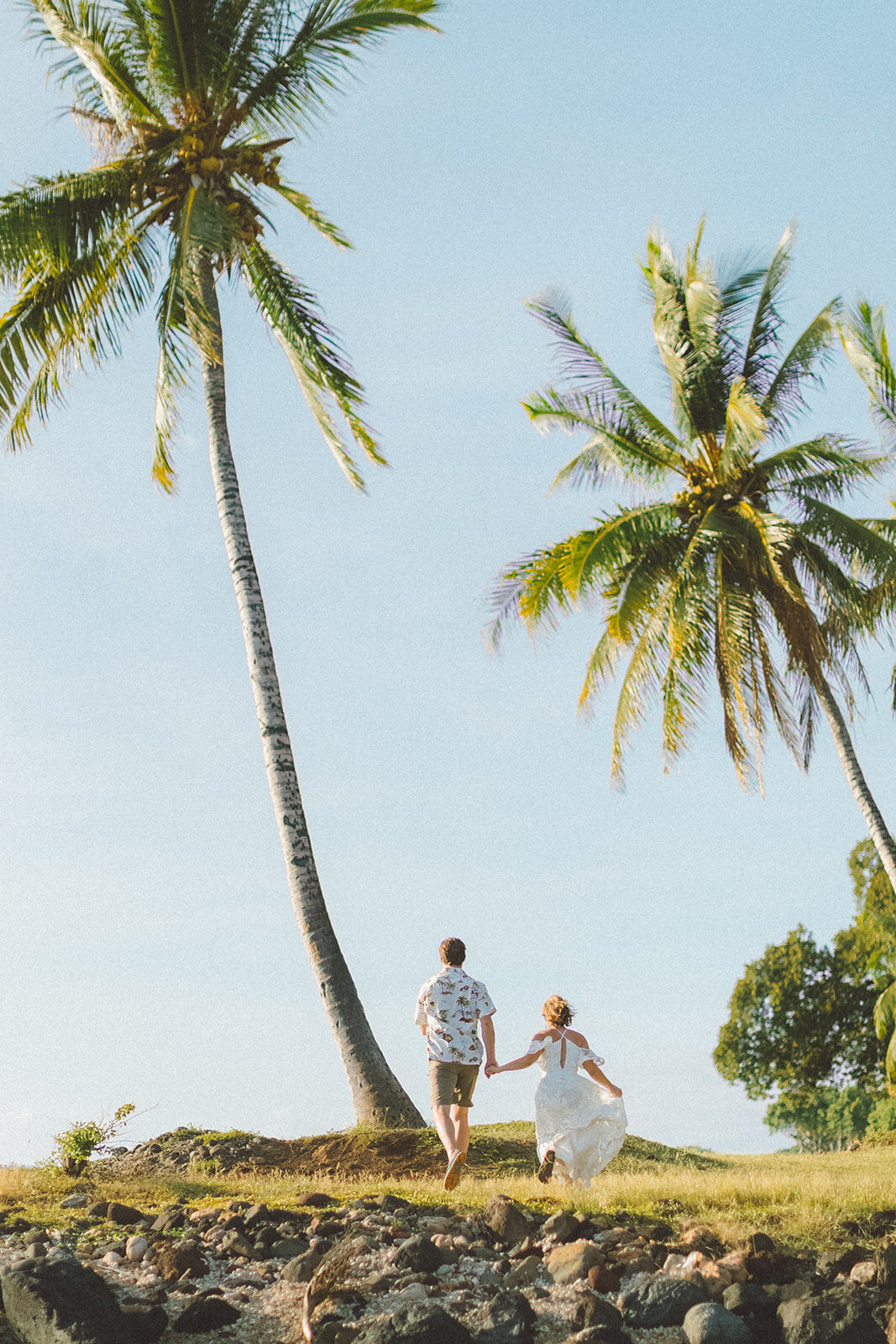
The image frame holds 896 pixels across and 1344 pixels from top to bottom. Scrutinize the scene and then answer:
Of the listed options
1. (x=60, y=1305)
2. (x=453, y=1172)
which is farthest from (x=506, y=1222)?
(x=60, y=1305)

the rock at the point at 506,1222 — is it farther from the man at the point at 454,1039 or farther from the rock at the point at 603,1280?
the man at the point at 454,1039

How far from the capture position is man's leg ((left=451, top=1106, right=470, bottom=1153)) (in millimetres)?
8453

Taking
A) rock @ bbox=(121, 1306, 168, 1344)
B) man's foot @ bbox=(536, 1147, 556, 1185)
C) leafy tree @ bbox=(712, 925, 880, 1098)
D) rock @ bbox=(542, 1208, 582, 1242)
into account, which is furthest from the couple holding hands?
leafy tree @ bbox=(712, 925, 880, 1098)

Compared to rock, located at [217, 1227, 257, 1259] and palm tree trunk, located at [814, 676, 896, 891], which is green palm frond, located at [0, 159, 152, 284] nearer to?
rock, located at [217, 1227, 257, 1259]

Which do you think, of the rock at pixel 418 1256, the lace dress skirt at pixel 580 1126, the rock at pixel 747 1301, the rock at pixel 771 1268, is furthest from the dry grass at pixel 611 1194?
the rock at pixel 418 1256

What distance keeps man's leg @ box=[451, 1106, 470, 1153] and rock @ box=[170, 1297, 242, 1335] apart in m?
3.67

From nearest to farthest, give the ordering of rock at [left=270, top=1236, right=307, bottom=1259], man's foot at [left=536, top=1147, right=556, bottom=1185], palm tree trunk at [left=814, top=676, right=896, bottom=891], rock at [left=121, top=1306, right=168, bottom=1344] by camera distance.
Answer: rock at [left=121, top=1306, right=168, bottom=1344], rock at [left=270, top=1236, right=307, bottom=1259], man's foot at [left=536, top=1147, right=556, bottom=1185], palm tree trunk at [left=814, top=676, right=896, bottom=891]

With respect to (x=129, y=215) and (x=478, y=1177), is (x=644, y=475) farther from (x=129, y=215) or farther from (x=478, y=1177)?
(x=478, y=1177)

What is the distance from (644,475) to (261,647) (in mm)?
8489

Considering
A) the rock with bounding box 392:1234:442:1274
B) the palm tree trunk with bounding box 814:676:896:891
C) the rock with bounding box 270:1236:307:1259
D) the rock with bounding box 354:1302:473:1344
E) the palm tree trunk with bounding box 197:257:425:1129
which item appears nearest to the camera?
the rock with bounding box 354:1302:473:1344

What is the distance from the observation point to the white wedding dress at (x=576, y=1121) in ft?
26.2

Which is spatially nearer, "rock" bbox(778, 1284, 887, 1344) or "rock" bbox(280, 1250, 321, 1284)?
"rock" bbox(778, 1284, 887, 1344)

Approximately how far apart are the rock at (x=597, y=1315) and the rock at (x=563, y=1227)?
1.01 m

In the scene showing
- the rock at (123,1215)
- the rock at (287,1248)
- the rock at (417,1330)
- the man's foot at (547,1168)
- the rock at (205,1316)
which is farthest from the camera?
the man's foot at (547,1168)
